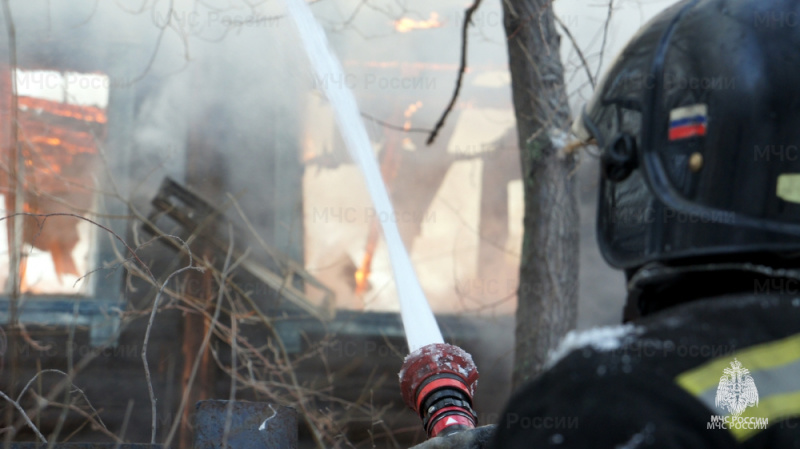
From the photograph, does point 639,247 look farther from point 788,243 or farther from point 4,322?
point 4,322

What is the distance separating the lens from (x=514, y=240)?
6.26 m

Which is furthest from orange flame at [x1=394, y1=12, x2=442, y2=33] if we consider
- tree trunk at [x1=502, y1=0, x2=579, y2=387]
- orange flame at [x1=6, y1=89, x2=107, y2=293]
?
orange flame at [x1=6, y1=89, x2=107, y2=293]

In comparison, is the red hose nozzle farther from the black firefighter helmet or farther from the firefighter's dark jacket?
the firefighter's dark jacket

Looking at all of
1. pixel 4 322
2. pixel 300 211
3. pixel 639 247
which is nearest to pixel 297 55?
pixel 300 211

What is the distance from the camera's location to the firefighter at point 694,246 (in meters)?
0.80

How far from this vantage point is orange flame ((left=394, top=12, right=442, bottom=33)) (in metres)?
6.04

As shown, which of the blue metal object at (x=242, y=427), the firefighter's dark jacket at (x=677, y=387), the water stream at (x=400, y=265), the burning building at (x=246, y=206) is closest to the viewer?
the firefighter's dark jacket at (x=677, y=387)

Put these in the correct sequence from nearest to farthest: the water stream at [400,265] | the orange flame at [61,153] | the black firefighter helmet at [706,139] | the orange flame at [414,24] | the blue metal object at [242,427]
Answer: the black firefighter helmet at [706,139] < the blue metal object at [242,427] < the water stream at [400,265] < the orange flame at [61,153] < the orange flame at [414,24]

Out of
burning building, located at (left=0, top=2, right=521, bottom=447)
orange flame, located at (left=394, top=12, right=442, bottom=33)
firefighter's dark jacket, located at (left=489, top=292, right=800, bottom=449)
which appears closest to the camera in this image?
firefighter's dark jacket, located at (left=489, top=292, right=800, bottom=449)

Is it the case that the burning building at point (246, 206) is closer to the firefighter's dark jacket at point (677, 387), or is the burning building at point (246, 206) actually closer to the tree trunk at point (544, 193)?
the tree trunk at point (544, 193)

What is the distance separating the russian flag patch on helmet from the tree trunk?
7.51 feet

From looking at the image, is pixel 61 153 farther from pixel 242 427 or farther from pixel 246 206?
pixel 242 427

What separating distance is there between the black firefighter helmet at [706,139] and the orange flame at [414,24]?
4.77 m

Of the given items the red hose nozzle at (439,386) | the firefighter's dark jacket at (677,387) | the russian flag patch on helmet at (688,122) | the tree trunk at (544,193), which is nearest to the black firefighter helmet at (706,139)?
the russian flag patch on helmet at (688,122)
